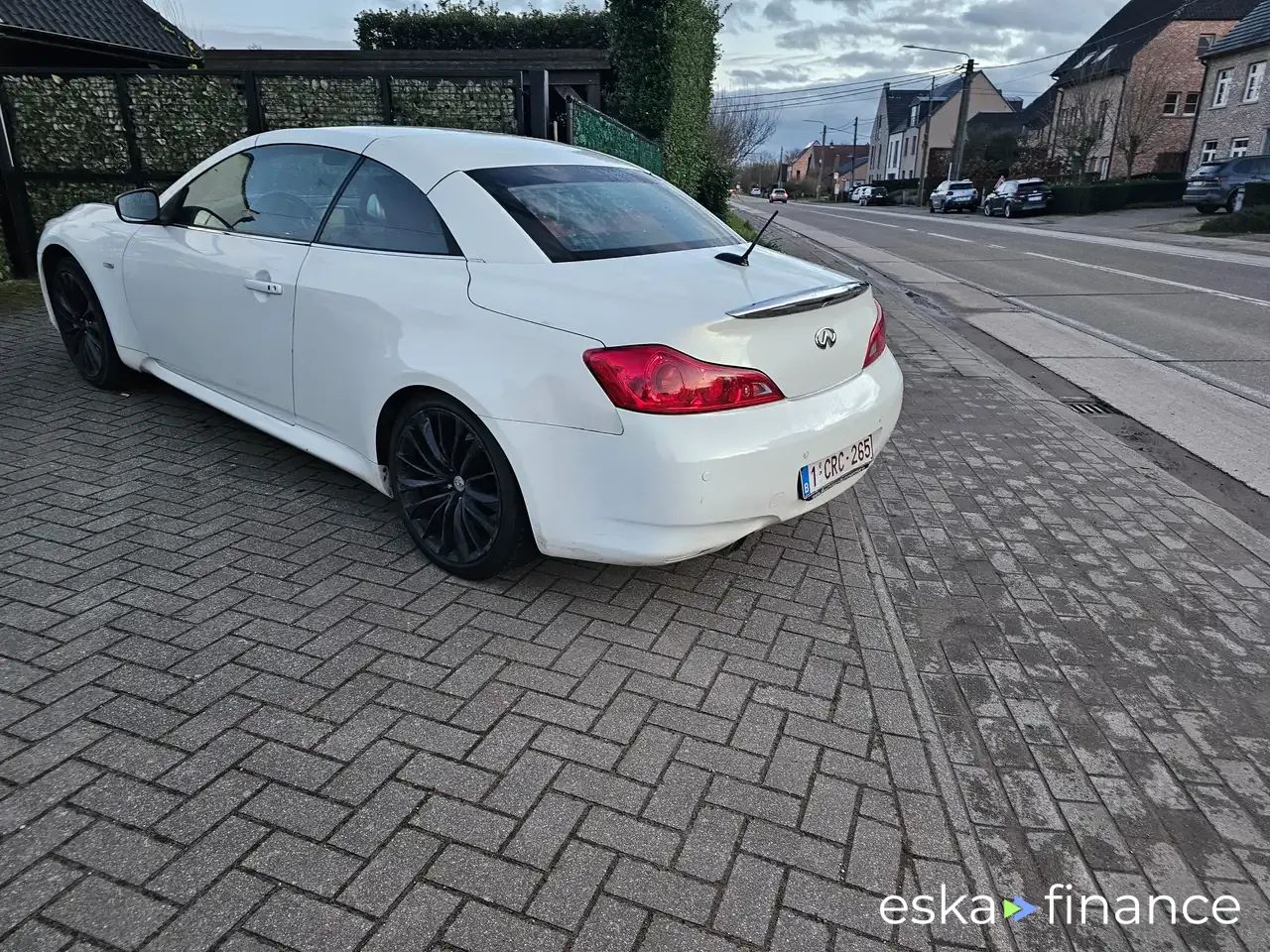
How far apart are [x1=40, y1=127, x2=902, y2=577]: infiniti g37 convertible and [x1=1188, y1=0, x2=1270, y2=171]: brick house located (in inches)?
1687

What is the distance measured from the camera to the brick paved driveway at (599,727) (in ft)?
6.63

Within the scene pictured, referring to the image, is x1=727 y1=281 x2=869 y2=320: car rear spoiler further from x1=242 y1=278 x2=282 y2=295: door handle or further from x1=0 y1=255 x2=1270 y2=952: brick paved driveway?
x1=242 y1=278 x2=282 y2=295: door handle

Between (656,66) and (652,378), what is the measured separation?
38.7 ft

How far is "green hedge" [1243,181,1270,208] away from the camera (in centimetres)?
2433

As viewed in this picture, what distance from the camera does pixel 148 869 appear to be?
80.1 inches

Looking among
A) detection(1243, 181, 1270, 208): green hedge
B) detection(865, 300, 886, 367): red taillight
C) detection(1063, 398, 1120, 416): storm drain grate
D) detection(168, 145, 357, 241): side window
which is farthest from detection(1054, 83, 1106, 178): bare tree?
detection(168, 145, 357, 241): side window

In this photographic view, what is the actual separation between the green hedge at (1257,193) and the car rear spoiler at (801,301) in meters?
27.5

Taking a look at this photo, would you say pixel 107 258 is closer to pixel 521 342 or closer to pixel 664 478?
pixel 521 342

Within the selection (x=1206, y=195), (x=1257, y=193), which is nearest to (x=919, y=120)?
(x=1206, y=195)

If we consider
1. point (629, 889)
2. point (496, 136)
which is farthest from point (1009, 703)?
point (496, 136)

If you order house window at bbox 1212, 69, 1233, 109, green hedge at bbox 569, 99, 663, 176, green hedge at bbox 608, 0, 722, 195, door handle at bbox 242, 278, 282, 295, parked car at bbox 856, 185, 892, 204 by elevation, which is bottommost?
parked car at bbox 856, 185, 892, 204

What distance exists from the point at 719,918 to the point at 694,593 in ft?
5.17

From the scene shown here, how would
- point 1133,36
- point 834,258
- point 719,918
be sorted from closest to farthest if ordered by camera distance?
point 719,918, point 834,258, point 1133,36

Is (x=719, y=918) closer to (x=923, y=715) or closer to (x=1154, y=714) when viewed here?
(x=923, y=715)
